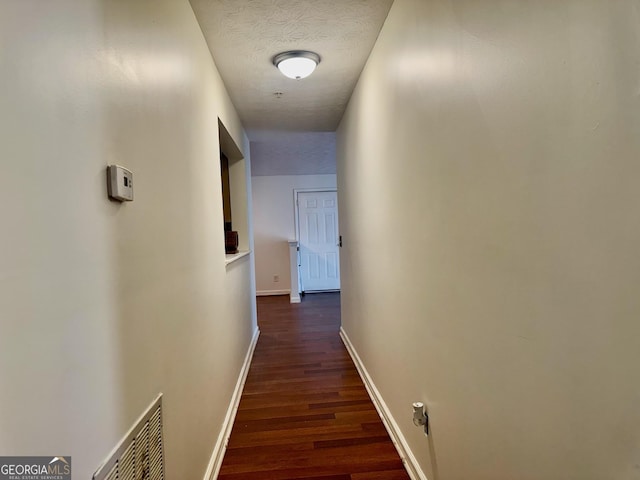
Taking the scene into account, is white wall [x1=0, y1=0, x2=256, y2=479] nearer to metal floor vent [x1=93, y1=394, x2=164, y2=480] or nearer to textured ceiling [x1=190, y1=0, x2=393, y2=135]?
metal floor vent [x1=93, y1=394, x2=164, y2=480]

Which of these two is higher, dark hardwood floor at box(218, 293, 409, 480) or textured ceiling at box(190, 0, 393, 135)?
textured ceiling at box(190, 0, 393, 135)

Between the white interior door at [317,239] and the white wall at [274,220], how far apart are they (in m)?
0.19

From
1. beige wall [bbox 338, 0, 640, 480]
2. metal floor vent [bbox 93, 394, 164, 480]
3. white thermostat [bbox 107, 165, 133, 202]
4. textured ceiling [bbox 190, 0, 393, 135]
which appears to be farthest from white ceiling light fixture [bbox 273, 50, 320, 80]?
metal floor vent [bbox 93, 394, 164, 480]

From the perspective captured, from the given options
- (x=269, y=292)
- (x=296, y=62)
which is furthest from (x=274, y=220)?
(x=296, y=62)

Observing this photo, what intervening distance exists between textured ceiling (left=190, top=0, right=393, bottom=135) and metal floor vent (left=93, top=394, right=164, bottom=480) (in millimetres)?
1666

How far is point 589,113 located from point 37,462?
1066 millimetres

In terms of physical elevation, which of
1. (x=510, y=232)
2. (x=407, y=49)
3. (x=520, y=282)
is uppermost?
(x=407, y=49)

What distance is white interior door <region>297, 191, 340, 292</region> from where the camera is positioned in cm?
647

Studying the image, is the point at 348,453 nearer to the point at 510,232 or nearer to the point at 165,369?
the point at 165,369

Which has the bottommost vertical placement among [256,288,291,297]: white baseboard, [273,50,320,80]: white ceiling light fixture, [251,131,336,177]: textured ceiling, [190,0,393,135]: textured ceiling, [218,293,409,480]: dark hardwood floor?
[218,293,409,480]: dark hardwood floor

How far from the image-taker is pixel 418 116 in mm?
1364

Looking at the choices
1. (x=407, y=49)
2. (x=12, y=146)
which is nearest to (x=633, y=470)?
(x=12, y=146)

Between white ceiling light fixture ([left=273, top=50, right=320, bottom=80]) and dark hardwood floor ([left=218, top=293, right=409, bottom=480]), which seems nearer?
dark hardwood floor ([left=218, top=293, right=409, bottom=480])

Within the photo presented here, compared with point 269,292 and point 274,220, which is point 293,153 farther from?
point 269,292
